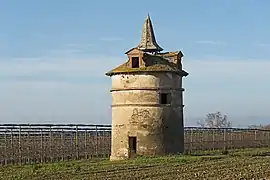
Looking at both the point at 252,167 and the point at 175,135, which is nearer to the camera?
the point at 252,167

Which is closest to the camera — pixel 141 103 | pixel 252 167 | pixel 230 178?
pixel 230 178

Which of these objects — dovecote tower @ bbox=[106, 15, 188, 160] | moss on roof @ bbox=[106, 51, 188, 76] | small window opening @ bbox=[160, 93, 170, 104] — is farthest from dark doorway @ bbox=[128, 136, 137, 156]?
moss on roof @ bbox=[106, 51, 188, 76]

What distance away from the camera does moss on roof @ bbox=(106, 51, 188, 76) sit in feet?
112

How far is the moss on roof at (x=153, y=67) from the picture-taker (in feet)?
112

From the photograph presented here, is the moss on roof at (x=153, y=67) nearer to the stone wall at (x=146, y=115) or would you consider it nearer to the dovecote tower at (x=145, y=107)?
the dovecote tower at (x=145, y=107)

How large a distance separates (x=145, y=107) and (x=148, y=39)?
5227mm

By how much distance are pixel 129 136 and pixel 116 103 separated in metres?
2.02

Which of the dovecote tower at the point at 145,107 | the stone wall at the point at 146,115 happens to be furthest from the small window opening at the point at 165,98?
the stone wall at the point at 146,115

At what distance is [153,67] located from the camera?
34.2m

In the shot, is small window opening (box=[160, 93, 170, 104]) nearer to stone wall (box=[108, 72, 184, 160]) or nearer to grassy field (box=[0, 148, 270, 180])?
stone wall (box=[108, 72, 184, 160])

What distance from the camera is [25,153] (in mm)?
37219

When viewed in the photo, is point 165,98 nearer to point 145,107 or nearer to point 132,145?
point 145,107

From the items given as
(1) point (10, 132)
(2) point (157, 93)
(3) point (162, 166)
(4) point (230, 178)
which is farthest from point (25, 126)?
(4) point (230, 178)

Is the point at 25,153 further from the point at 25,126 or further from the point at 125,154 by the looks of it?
the point at 125,154
